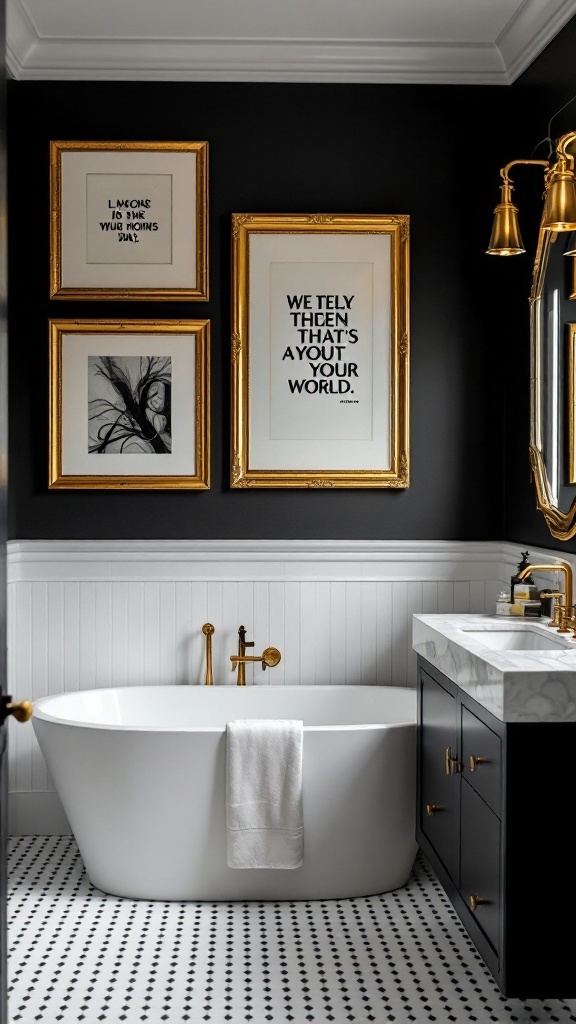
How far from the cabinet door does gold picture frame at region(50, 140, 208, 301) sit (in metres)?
1.79

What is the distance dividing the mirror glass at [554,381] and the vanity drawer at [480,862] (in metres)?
1.00

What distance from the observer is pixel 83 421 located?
358cm

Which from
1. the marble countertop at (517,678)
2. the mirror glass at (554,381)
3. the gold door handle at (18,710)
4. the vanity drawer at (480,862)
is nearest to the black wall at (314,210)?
the mirror glass at (554,381)

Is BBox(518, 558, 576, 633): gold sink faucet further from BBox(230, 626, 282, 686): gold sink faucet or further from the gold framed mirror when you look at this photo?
BBox(230, 626, 282, 686): gold sink faucet

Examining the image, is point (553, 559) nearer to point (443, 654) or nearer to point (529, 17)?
point (443, 654)

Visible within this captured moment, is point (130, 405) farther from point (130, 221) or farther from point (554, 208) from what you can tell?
point (554, 208)

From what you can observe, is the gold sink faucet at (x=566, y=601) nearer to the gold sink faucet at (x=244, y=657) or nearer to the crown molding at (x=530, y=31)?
the gold sink faucet at (x=244, y=657)

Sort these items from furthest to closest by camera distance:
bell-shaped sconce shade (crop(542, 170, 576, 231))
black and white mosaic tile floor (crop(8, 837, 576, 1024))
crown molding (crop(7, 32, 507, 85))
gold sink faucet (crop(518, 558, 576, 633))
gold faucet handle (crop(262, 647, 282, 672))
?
gold faucet handle (crop(262, 647, 282, 672)) → crown molding (crop(7, 32, 507, 85)) → gold sink faucet (crop(518, 558, 576, 633)) → bell-shaped sconce shade (crop(542, 170, 576, 231)) → black and white mosaic tile floor (crop(8, 837, 576, 1024))

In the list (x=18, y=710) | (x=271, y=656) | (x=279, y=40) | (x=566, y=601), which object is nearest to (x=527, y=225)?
(x=279, y=40)

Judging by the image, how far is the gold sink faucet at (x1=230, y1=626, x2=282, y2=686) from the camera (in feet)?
11.6

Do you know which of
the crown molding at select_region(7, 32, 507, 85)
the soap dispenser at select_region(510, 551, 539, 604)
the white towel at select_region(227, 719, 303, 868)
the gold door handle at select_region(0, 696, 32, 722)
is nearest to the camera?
the gold door handle at select_region(0, 696, 32, 722)

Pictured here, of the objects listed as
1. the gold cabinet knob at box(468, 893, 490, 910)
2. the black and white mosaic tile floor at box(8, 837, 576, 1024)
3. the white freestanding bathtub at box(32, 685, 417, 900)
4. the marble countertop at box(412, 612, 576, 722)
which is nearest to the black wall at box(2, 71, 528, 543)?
the white freestanding bathtub at box(32, 685, 417, 900)

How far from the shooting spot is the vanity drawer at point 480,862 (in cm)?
208

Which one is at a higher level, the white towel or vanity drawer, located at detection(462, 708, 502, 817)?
vanity drawer, located at detection(462, 708, 502, 817)
